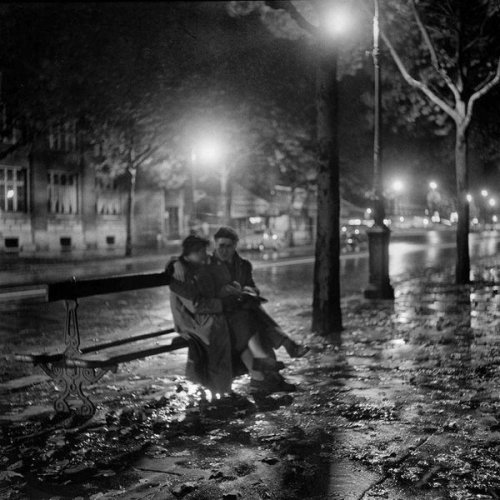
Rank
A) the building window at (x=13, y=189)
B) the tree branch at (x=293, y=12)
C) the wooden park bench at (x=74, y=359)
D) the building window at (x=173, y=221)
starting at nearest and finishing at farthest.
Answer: the wooden park bench at (x=74, y=359), the tree branch at (x=293, y=12), the building window at (x=13, y=189), the building window at (x=173, y=221)

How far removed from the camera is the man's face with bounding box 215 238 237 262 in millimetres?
6719

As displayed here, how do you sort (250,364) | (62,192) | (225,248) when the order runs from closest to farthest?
1. (250,364)
2. (225,248)
3. (62,192)

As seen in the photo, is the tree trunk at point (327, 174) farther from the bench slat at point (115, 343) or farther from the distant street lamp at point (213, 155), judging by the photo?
the distant street lamp at point (213, 155)

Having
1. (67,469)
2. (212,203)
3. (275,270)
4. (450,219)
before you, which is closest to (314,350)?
(67,469)

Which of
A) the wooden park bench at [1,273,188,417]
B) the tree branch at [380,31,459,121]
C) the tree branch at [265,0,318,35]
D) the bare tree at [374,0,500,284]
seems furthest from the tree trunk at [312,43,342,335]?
the bare tree at [374,0,500,284]

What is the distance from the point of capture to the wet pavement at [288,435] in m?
4.06

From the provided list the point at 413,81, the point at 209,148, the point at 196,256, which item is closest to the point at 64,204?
the point at 209,148

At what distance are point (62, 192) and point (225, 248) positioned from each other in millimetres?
34188

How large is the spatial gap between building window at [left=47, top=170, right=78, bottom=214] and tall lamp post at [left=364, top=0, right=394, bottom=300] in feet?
91.4

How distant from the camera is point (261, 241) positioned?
37719mm

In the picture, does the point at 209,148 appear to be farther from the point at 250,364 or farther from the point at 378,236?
the point at 250,364

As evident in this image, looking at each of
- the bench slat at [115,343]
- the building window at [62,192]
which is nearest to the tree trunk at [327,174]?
the bench slat at [115,343]

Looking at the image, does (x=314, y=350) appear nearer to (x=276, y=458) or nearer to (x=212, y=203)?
(x=276, y=458)

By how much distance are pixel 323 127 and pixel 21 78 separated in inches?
763
